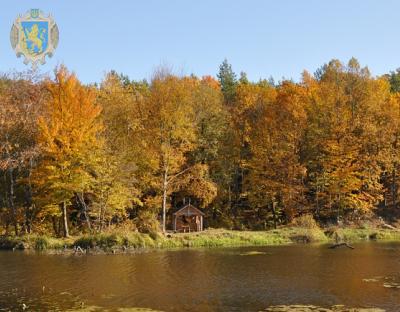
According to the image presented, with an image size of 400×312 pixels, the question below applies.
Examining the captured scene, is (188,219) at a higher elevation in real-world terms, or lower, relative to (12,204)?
lower

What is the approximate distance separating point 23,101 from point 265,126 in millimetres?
29637

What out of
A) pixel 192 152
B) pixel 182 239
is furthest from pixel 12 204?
pixel 192 152

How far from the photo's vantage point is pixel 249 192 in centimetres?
6525

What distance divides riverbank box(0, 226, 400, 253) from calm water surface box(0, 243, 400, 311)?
408cm

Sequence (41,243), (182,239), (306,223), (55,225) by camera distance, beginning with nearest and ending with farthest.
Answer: (41,243) → (182,239) → (55,225) → (306,223)

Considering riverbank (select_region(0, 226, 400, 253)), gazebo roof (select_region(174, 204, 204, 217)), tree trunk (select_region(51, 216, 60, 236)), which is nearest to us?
riverbank (select_region(0, 226, 400, 253))

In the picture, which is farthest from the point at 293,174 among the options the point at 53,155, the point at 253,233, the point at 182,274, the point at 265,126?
the point at 182,274

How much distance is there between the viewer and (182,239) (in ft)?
164

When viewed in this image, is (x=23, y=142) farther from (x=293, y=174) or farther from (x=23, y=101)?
(x=293, y=174)

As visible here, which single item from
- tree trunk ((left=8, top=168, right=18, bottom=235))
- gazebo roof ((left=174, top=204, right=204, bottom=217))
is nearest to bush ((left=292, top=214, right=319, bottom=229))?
gazebo roof ((left=174, top=204, right=204, bottom=217))

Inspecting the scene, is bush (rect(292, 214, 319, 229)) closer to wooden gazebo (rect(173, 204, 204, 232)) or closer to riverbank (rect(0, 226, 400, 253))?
riverbank (rect(0, 226, 400, 253))

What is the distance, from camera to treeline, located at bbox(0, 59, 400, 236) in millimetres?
51906

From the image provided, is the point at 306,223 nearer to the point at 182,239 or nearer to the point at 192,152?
the point at 182,239

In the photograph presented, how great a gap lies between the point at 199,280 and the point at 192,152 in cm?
3813
